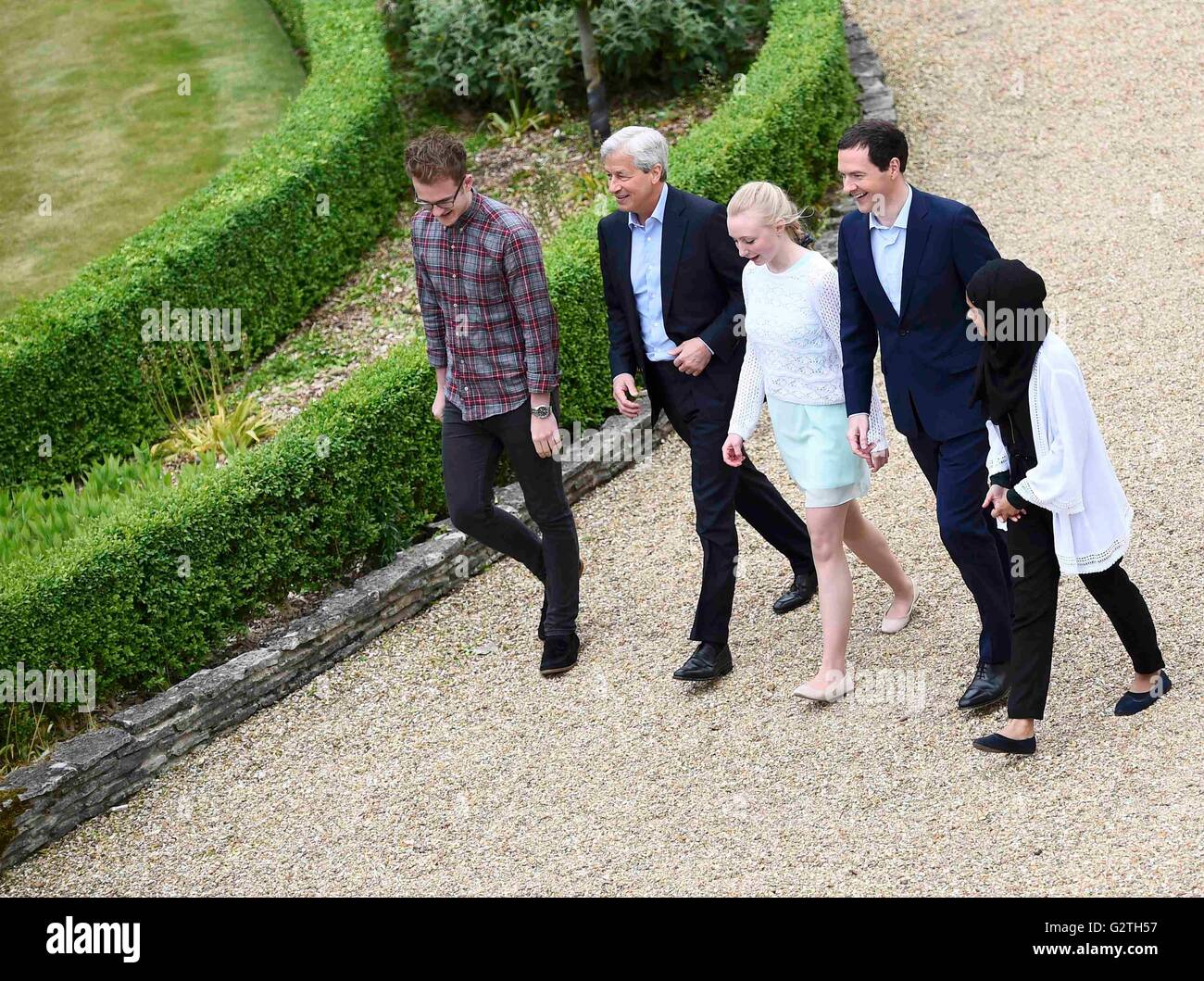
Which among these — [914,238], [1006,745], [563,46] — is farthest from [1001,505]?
[563,46]

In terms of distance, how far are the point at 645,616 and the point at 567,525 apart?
70cm

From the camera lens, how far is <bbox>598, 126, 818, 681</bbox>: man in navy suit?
5.28 meters

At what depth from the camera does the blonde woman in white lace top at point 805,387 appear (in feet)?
16.2

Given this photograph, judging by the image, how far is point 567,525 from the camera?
581 centimetres

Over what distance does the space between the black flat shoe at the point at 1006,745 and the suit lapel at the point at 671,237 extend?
201 centimetres

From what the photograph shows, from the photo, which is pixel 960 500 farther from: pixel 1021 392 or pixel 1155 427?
pixel 1155 427

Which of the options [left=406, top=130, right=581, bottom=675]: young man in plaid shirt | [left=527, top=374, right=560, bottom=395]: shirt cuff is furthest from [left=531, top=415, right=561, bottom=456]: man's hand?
[left=527, top=374, right=560, bottom=395]: shirt cuff

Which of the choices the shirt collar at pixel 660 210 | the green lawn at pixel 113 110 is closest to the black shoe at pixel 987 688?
the shirt collar at pixel 660 210

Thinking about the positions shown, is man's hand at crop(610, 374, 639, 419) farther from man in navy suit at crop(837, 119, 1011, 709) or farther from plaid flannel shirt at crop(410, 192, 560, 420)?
man in navy suit at crop(837, 119, 1011, 709)

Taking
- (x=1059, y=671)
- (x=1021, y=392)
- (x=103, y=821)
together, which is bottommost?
(x=103, y=821)

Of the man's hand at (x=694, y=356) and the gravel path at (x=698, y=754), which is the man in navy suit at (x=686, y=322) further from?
the gravel path at (x=698, y=754)

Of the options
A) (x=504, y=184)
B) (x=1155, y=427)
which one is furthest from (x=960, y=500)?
(x=504, y=184)

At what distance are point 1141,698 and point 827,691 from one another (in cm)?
112

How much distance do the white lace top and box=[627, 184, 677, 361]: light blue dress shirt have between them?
39cm
